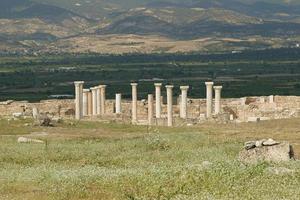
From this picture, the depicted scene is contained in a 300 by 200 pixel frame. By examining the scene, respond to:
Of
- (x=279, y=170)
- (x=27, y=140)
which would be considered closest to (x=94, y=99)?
(x=27, y=140)

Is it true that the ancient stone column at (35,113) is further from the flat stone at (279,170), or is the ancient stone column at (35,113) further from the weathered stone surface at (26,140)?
the flat stone at (279,170)

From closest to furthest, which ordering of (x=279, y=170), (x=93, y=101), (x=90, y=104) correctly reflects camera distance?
(x=279, y=170) → (x=93, y=101) → (x=90, y=104)

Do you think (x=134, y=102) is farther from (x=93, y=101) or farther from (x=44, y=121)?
(x=44, y=121)

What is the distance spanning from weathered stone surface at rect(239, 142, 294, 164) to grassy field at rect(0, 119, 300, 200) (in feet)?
2.71

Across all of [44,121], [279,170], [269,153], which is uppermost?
[44,121]

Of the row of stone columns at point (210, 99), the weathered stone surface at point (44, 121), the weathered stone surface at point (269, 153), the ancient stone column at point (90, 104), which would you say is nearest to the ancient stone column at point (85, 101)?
the ancient stone column at point (90, 104)

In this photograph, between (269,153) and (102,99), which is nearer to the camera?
(269,153)

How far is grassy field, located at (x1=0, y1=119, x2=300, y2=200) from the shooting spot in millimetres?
24984

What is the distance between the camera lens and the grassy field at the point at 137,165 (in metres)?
25.0

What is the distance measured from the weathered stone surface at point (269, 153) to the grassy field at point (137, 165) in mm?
827

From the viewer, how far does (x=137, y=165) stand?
106ft

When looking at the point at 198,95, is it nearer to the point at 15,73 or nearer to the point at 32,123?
the point at 32,123

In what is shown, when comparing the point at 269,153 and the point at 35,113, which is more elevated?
the point at 35,113

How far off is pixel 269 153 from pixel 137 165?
4.66 m
